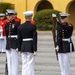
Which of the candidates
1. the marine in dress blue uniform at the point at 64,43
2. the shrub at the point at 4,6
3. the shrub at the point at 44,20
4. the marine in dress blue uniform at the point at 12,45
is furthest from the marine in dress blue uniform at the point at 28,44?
the shrub at the point at 4,6

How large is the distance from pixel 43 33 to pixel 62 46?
12824 millimetres

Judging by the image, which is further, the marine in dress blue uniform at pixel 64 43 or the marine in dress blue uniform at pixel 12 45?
the marine in dress blue uniform at pixel 12 45

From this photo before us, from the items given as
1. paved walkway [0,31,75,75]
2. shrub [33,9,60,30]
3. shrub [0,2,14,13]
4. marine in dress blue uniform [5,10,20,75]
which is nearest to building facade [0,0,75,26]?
shrub [0,2,14,13]

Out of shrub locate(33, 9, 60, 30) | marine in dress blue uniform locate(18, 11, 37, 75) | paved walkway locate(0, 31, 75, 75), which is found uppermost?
marine in dress blue uniform locate(18, 11, 37, 75)

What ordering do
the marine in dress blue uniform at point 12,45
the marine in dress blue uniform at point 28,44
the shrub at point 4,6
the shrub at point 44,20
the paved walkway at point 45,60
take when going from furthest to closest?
the shrub at point 4,6 → the shrub at point 44,20 → the paved walkway at point 45,60 → the marine in dress blue uniform at point 12,45 → the marine in dress blue uniform at point 28,44

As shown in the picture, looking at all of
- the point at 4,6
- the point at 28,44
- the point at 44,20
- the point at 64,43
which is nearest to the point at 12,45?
the point at 28,44

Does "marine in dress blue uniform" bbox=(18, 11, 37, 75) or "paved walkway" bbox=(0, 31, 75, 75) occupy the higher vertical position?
"marine in dress blue uniform" bbox=(18, 11, 37, 75)

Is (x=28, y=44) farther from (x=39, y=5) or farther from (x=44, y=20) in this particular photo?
(x=39, y=5)

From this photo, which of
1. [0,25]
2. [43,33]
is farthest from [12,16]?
[43,33]

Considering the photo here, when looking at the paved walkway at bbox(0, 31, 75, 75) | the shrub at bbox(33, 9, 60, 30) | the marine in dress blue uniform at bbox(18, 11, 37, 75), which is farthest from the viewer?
the shrub at bbox(33, 9, 60, 30)

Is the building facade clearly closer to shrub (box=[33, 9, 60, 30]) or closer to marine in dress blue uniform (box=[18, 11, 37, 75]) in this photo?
shrub (box=[33, 9, 60, 30])

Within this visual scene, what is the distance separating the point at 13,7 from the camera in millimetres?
31719

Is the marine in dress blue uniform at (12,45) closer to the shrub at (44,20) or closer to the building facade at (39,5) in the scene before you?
the shrub at (44,20)

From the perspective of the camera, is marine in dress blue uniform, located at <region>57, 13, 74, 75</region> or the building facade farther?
the building facade
